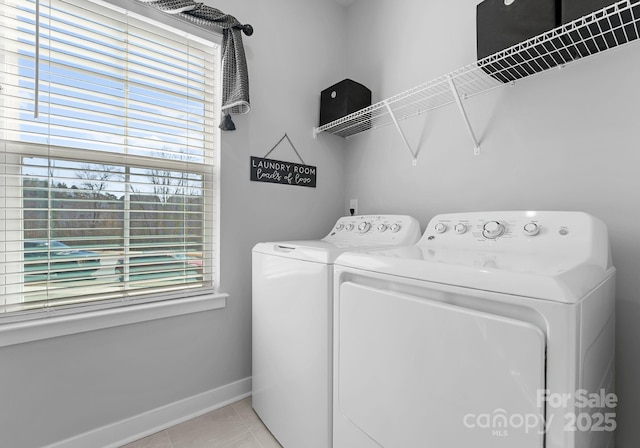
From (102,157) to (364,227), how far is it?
1.44m

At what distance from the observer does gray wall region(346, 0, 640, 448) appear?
116cm

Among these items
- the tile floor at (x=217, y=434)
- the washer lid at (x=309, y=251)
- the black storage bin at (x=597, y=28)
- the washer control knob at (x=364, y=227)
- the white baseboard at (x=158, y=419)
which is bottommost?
the tile floor at (x=217, y=434)

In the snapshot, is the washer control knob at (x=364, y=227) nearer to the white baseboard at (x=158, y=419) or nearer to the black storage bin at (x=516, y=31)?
the black storage bin at (x=516, y=31)

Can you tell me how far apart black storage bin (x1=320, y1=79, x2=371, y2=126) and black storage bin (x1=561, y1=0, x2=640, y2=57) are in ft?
3.64

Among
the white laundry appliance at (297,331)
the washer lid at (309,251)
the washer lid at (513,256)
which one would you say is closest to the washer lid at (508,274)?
the washer lid at (513,256)

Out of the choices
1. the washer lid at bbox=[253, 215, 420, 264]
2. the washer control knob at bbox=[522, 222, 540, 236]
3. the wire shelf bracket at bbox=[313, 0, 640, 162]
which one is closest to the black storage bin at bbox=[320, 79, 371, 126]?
the wire shelf bracket at bbox=[313, 0, 640, 162]

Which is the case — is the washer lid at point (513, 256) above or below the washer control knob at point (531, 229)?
below

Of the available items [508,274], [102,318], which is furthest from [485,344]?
[102,318]

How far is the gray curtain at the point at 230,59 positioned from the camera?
5.32ft

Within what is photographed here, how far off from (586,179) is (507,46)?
0.64m

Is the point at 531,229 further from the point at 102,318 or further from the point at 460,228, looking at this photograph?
the point at 102,318

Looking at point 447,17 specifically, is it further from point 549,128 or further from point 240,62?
point 240,62

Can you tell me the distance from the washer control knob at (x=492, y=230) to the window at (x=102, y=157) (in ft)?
4.71

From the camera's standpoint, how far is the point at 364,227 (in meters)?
1.86
